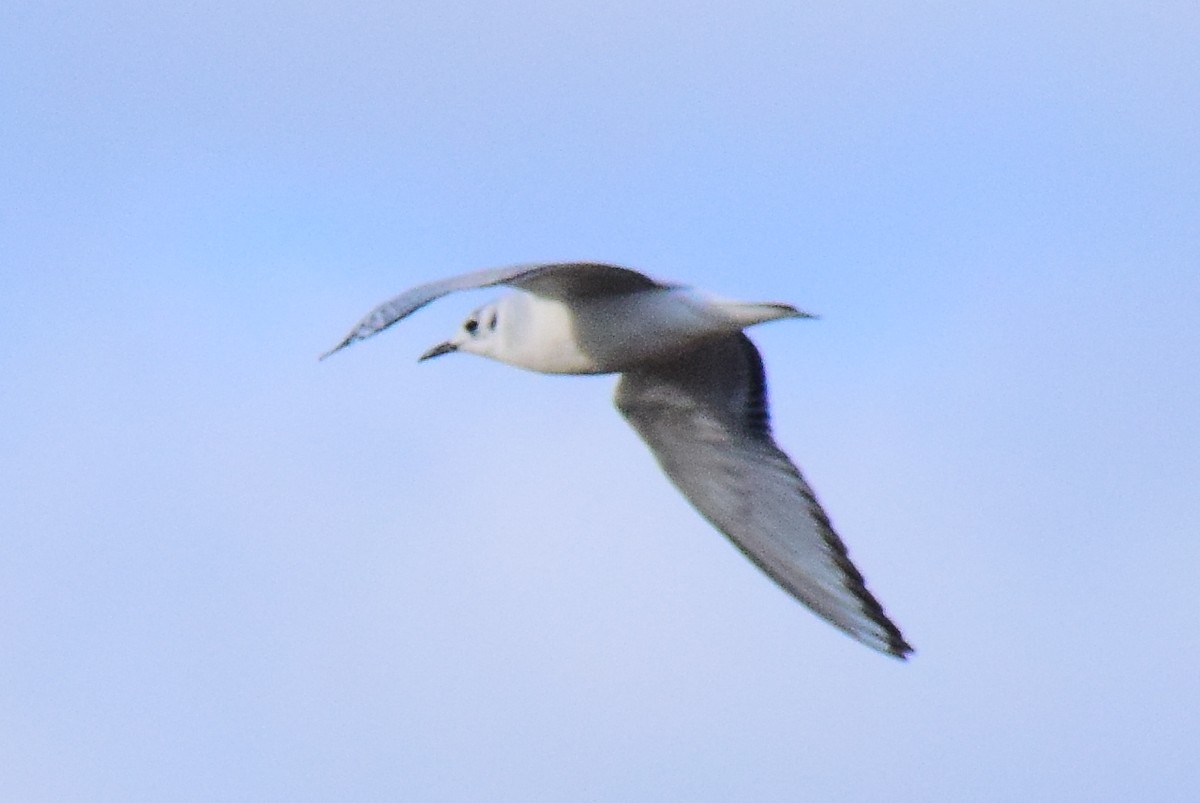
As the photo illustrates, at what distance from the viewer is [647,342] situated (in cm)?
816

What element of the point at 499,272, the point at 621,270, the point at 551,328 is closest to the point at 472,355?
the point at 551,328

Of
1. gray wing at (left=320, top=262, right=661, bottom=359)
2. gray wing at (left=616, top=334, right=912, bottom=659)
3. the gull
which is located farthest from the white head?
gray wing at (left=616, top=334, right=912, bottom=659)

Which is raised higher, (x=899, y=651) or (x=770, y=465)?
(x=770, y=465)

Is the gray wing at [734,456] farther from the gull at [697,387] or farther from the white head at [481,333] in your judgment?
the white head at [481,333]

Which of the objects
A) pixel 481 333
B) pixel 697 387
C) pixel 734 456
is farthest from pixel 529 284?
pixel 734 456

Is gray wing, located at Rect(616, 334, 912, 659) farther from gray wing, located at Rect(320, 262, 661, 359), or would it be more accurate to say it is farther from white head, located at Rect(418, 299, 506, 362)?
gray wing, located at Rect(320, 262, 661, 359)

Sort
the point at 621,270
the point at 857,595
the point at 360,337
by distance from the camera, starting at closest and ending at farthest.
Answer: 1. the point at 360,337
2. the point at 621,270
3. the point at 857,595

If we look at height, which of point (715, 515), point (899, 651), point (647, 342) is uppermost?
point (647, 342)

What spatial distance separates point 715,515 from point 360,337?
96.9 inches

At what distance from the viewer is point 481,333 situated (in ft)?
29.0

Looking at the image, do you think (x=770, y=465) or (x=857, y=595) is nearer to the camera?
(x=857, y=595)

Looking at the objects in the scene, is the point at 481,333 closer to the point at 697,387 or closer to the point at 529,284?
the point at 529,284

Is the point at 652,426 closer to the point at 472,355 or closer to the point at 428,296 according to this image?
the point at 472,355

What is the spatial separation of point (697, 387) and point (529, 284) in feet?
3.93
